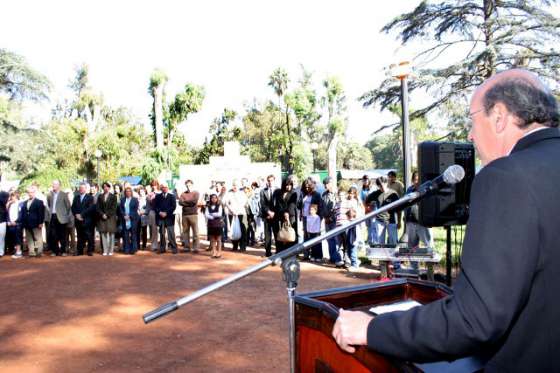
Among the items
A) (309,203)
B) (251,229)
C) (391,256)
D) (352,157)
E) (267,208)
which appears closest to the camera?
(391,256)

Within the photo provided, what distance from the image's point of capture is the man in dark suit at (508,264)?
1.20 metres

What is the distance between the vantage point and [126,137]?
148 ft

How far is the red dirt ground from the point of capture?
514cm

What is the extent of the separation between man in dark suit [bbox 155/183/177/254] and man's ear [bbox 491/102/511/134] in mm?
12535

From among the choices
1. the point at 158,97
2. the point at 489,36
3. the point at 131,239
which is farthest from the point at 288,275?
the point at 158,97

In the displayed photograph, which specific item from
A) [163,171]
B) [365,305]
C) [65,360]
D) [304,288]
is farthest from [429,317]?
[163,171]

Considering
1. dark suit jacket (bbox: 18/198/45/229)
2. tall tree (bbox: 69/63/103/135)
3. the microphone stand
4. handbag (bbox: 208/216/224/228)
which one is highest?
tall tree (bbox: 69/63/103/135)

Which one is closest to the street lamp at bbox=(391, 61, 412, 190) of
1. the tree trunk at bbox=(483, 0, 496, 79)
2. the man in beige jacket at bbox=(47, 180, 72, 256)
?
the tree trunk at bbox=(483, 0, 496, 79)

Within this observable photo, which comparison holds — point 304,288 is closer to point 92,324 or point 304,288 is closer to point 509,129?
point 92,324

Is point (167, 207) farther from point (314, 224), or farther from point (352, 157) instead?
point (352, 157)

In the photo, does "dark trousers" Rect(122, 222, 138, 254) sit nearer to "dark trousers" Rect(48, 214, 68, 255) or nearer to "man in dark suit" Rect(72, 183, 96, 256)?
"man in dark suit" Rect(72, 183, 96, 256)

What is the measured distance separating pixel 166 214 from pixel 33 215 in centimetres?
392

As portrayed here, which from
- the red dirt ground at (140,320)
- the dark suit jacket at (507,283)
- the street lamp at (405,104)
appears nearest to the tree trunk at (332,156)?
the red dirt ground at (140,320)

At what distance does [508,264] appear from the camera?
1.19 m
